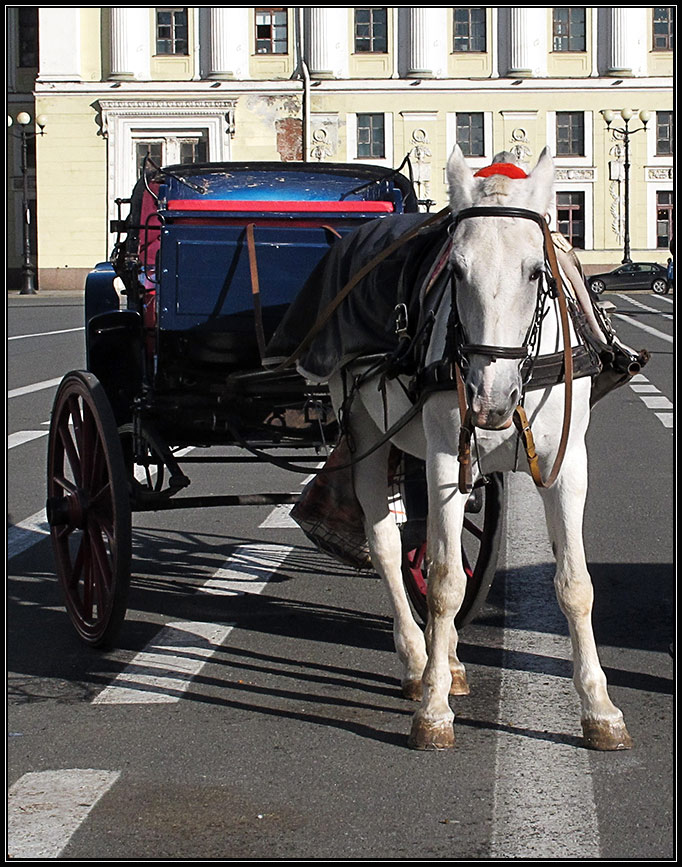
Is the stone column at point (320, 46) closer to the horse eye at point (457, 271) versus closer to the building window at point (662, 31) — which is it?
the building window at point (662, 31)

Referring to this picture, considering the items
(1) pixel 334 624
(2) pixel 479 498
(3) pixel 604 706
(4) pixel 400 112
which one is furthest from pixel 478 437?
(4) pixel 400 112

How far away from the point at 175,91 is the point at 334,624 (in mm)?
59541

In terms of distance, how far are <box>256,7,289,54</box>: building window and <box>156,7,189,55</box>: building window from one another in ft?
10.9

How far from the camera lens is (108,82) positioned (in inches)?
2507

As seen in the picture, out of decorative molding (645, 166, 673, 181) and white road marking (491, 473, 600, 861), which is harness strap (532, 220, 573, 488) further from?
Answer: decorative molding (645, 166, 673, 181)

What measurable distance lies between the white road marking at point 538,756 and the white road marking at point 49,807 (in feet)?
4.41

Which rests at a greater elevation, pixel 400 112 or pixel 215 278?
pixel 400 112

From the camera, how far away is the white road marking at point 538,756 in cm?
432

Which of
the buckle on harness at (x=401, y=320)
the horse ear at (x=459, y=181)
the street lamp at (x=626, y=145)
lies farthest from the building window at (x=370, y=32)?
the horse ear at (x=459, y=181)

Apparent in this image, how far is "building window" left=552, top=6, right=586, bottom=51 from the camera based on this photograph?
6353cm

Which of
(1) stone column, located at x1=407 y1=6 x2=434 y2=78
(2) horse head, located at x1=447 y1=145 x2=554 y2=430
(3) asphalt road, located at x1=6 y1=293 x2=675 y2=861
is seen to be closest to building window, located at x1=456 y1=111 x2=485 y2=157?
(1) stone column, located at x1=407 y1=6 x2=434 y2=78

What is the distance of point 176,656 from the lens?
6.52 meters

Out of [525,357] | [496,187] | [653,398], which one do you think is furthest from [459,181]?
[653,398]

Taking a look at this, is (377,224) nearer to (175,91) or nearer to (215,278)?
(215,278)
